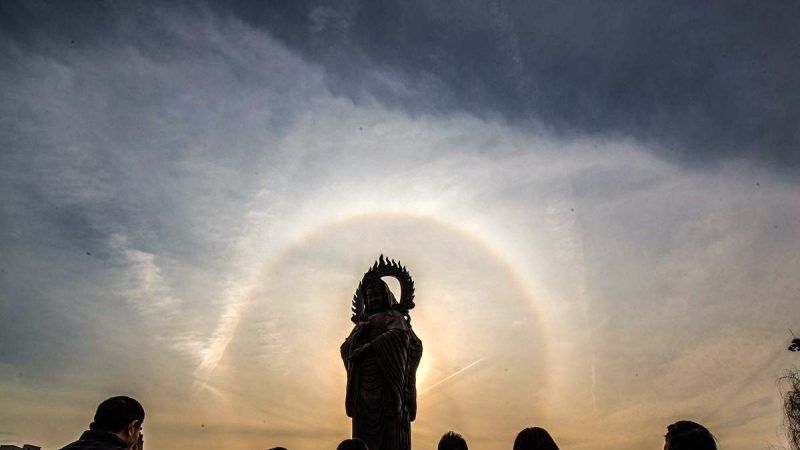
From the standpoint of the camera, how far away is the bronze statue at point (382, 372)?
10922 mm

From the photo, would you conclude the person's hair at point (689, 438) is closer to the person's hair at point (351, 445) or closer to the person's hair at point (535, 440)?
the person's hair at point (535, 440)

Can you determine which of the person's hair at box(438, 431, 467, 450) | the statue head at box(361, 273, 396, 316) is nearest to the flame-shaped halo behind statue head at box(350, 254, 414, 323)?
the statue head at box(361, 273, 396, 316)

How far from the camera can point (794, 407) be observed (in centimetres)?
2247

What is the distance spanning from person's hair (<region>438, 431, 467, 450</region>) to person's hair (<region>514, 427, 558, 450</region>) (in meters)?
0.72

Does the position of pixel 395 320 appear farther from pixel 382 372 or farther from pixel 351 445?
pixel 351 445

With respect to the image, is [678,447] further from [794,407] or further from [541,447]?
[794,407]

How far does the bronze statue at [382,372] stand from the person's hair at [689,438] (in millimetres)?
7374

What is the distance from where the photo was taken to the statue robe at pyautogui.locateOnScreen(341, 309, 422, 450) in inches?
429

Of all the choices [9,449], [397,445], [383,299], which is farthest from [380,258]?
[9,449]

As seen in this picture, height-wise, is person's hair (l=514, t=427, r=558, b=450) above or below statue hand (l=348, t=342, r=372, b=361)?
below

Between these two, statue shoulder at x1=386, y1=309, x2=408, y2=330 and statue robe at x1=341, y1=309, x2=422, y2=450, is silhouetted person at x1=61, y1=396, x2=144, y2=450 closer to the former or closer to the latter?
statue robe at x1=341, y1=309, x2=422, y2=450

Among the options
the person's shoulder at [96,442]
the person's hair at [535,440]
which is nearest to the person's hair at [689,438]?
the person's hair at [535,440]

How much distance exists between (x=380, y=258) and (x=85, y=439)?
9735 millimetres

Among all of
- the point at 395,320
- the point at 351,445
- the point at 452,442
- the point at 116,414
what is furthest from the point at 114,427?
the point at 395,320
